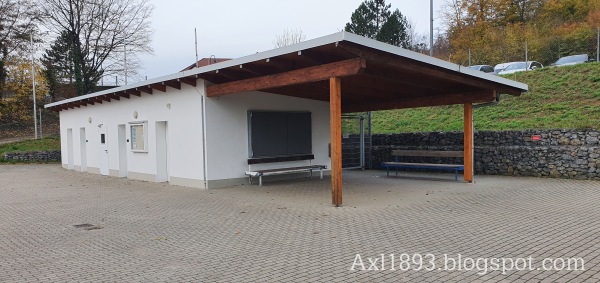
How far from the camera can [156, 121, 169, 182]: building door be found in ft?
43.4

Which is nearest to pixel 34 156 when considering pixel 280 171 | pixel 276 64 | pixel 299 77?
pixel 280 171

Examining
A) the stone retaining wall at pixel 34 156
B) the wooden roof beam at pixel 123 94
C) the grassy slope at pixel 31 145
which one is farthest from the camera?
the grassy slope at pixel 31 145

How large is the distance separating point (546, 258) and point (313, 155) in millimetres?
9386

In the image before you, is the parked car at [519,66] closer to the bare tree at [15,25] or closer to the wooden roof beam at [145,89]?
the wooden roof beam at [145,89]

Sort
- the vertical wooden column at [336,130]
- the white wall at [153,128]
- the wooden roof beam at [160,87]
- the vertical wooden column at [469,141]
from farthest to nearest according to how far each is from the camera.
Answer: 1. the wooden roof beam at [160,87]
2. the vertical wooden column at [469,141]
3. the white wall at [153,128]
4. the vertical wooden column at [336,130]

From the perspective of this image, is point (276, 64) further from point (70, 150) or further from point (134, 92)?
point (70, 150)

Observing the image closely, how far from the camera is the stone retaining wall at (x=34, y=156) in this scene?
2308 cm

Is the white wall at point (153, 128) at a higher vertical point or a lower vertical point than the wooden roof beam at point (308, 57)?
lower

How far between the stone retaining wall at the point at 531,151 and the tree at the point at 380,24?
29.0 metres

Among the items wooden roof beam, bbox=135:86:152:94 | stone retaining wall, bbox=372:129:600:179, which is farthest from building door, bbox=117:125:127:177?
stone retaining wall, bbox=372:129:600:179

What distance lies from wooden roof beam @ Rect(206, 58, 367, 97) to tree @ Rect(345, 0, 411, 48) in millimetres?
33912

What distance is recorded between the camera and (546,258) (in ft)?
15.6

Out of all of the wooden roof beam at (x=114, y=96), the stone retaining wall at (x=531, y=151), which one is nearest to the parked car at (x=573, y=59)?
the stone retaining wall at (x=531, y=151)

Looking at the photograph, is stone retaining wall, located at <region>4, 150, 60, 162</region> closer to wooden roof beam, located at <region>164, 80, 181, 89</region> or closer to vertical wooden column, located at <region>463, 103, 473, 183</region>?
wooden roof beam, located at <region>164, 80, 181, 89</region>
